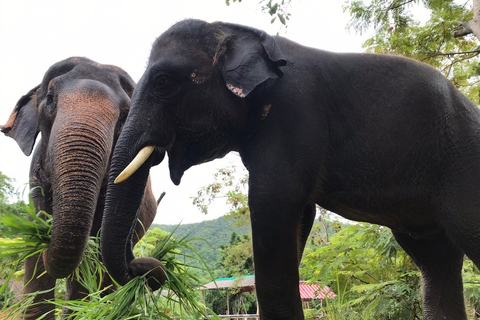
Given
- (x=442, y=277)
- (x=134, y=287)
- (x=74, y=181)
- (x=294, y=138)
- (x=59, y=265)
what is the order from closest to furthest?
(x=294, y=138) → (x=134, y=287) → (x=442, y=277) → (x=59, y=265) → (x=74, y=181)

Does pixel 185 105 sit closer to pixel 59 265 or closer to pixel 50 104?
pixel 59 265

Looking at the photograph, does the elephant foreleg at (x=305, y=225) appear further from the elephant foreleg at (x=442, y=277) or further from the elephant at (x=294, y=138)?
the elephant foreleg at (x=442, y=277)

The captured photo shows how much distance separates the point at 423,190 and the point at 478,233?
0.85 feet

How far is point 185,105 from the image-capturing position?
2.04 metres

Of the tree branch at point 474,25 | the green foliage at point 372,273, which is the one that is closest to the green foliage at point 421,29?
the tree branch at point 474,25

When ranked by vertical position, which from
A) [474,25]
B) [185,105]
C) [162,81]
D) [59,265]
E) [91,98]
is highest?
[474,25]

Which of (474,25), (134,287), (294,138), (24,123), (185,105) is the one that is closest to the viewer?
(294,138)

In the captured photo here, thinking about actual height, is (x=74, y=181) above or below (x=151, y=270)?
above

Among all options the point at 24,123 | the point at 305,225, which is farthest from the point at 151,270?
the point at 24,123

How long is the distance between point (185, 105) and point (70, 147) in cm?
124

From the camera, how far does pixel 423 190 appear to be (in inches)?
77.1

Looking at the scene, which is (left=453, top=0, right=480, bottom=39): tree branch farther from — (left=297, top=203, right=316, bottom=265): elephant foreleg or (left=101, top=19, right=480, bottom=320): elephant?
(left=297, top=203, right=316, bottom=265): elephant foreleg

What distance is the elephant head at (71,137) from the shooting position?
Result: 2.59 m

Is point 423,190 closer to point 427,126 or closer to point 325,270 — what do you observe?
point 427,126
